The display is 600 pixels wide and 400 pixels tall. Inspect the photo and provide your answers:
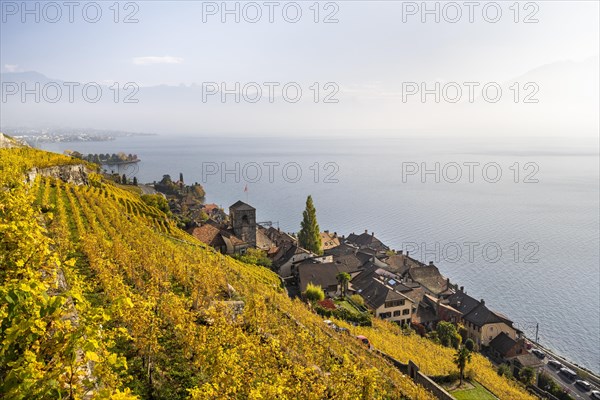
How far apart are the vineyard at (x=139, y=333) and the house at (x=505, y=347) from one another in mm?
17486

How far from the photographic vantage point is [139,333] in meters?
12.2

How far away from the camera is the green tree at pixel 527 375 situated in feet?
132

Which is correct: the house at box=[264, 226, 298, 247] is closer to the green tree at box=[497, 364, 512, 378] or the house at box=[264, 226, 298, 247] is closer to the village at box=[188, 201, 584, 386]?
the village at box=[188, 201, 584, 386]

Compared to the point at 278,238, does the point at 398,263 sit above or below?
below

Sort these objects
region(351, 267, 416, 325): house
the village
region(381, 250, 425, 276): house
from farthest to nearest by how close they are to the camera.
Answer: region(381, 250, 425, 276): house → region(351, 267, 416, 325): house → the village

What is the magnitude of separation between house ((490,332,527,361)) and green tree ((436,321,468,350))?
5.82 meters

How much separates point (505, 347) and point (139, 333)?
155ft

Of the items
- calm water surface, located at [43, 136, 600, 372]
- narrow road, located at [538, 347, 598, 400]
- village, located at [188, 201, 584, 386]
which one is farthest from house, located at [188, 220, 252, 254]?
narrow road, located at [538, 347, 598, 400]

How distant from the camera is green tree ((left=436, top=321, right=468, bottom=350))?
147ft

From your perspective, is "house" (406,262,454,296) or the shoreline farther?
"house" (406,262,454,296)

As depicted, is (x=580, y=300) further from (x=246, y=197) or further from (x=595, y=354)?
(x=246, y=197)

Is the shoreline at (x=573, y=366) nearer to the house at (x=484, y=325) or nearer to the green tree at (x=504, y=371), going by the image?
the house at (x=484, y=325)

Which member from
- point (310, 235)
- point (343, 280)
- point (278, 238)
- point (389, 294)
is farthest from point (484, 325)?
point (278, 238)

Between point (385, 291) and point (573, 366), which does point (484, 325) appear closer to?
point (573, 366)
